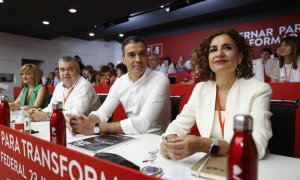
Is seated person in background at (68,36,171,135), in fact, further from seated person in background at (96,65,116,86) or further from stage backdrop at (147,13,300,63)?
stage backdrop at (147,13,300,63)

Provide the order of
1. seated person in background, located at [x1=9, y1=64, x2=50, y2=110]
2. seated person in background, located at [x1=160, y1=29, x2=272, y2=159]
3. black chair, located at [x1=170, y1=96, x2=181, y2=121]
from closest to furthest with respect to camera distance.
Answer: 1. seated person in background, located at [x1=160, y1=29, x2=272, y2=159]
2. black chair, located at [x1=170, y1=96, x2=181, y2=121]
3. seated person in background, located at [x1=9, y1=64, x2=50, y2=110]

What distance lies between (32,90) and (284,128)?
305 centimetres

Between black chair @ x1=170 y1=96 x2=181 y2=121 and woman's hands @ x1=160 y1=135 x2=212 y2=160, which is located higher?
black chair @ x1=170 y1=96 x2=181 y2=121

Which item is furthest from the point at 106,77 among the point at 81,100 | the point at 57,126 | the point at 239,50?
the point at 57,126

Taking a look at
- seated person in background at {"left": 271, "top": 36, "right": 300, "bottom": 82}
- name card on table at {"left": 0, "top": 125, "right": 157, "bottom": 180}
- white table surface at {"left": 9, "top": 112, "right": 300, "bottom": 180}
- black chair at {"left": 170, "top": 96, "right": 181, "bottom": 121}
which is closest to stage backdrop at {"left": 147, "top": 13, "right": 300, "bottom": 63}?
seated person in background at {"left": 271, "top": 36, "right": 300, "bottom": 82}

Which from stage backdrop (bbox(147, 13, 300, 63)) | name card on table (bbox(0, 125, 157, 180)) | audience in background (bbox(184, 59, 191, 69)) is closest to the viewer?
name card on table (bbox(0, 125, 157, 180))

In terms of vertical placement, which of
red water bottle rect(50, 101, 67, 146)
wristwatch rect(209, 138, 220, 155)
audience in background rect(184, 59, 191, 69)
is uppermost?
audience in background rect(184, 59, 191, 69)

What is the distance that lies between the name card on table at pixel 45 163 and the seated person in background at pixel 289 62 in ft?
10.9

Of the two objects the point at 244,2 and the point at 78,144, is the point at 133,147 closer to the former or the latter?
the point at 78,144

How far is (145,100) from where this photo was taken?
6.44 ft

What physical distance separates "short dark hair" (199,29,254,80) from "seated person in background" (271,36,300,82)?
87.0 inches

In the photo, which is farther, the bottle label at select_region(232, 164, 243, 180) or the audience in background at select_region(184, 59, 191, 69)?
the audience in background at select_region(184, 59, 191, 69)

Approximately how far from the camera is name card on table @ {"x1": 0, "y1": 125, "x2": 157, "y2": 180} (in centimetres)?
64

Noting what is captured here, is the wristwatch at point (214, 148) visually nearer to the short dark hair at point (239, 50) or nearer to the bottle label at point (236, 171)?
the bottle label at point (236, 171)
